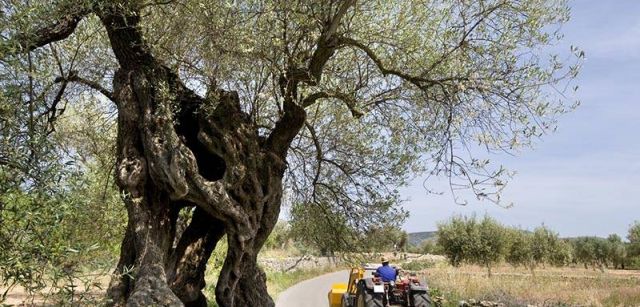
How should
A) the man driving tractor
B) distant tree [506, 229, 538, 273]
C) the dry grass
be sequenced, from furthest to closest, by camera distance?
distant tree [506, 229, 538, 273]
the dry grass
the man driving tractor

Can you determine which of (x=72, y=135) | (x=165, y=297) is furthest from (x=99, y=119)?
(x=165, y=297)

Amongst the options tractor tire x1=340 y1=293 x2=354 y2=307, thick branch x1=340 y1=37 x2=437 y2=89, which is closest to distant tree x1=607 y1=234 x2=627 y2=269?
tractor tire x1=340 y1=293 x2=354 y2=307

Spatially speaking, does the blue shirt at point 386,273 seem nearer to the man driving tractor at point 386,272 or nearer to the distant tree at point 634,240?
the man driving tractor at point 386,272

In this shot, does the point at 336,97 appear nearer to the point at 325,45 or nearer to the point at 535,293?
the point at 325,45

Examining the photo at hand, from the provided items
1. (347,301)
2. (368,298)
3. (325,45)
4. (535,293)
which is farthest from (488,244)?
(325,45)

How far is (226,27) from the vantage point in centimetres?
868

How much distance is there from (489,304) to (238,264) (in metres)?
12.1

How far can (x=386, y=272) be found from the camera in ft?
44.7

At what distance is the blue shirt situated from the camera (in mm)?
13570

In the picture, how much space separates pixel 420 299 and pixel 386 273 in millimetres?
1145

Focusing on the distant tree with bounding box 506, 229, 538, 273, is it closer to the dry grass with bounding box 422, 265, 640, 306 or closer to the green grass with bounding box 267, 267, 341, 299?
the green grass with bounding box 267, 267, 341, 299

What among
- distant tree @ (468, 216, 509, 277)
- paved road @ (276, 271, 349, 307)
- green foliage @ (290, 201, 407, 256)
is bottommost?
paved road @ (276, 271, 349, 307)

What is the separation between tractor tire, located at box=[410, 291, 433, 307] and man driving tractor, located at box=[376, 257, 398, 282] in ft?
2.40

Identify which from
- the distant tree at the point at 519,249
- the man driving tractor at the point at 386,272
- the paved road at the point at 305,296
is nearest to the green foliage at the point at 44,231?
the man driving tractor at the point at 386,272
